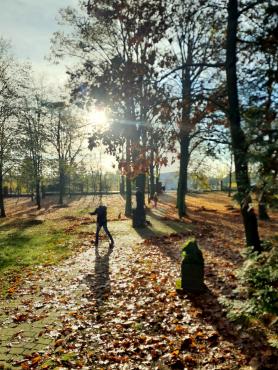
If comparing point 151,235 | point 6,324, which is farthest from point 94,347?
point 151,235

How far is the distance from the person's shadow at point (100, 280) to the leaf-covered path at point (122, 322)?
0.02 metres

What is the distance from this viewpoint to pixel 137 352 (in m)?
5.41

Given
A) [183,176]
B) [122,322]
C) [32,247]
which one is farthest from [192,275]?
[183,176]

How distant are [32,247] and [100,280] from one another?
6166 millimetres

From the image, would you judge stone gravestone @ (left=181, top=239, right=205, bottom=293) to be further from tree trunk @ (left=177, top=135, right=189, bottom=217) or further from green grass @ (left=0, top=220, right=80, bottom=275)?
tree trunk @ (left=177, top=135, right=189, bottom=217)

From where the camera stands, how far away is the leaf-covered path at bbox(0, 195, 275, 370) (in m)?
5.17

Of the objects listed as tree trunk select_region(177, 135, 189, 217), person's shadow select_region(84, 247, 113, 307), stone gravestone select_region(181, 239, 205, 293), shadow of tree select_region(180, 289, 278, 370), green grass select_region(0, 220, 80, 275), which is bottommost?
green grass select_region(0, 220, 80, 275)

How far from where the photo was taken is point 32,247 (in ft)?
47.1

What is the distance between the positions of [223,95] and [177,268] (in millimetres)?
5059

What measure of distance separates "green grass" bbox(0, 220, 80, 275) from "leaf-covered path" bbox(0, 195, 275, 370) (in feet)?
3.91

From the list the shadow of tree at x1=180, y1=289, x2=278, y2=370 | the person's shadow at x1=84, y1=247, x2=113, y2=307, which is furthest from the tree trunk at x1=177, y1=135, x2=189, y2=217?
the shadow of tree at x1=180, y1=289, x2=278, y2=370

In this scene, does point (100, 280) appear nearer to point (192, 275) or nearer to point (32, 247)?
point (192, 275)

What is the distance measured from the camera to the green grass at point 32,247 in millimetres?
11688

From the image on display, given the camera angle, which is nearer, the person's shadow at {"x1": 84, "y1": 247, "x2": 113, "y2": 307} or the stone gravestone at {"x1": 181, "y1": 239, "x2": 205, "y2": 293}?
the stone gravestone at {"x1": 181, "y1": 239, "x2": 205, "y2": 293}
